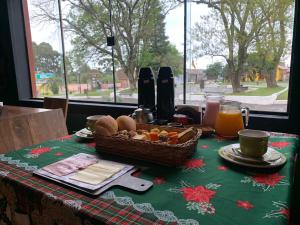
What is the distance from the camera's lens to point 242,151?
2.76 feet

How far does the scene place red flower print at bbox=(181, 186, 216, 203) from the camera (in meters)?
0.60

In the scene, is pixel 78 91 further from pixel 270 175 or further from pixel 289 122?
pixel 270 175

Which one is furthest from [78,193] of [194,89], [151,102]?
[194,89]

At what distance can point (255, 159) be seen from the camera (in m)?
0.79

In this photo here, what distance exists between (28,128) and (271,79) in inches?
70.9

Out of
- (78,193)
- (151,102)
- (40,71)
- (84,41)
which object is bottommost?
(78,193)

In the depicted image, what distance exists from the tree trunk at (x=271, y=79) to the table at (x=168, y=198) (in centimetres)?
94

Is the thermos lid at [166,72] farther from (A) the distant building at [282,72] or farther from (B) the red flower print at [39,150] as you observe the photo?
(A) the distant building at [282,72]

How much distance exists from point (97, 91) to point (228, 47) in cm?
146

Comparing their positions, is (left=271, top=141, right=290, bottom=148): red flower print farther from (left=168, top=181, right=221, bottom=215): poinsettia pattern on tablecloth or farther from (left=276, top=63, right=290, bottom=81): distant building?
(left=276, top=63, right=290, bottom=81): distant building

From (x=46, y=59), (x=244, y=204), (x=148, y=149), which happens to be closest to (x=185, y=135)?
(x=148, y=149)

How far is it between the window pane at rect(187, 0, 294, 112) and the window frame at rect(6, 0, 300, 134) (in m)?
0.11

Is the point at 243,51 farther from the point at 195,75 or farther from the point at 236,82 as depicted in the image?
the point at 195,75

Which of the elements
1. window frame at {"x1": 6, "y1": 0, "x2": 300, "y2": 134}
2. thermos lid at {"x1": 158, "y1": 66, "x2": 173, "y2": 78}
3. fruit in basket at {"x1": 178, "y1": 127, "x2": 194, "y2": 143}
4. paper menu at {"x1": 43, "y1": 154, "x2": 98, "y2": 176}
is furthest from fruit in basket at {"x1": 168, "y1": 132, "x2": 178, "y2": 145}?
window frame at {"x1": 6, "y1": 0, "x2": 300, "y2": 134}
